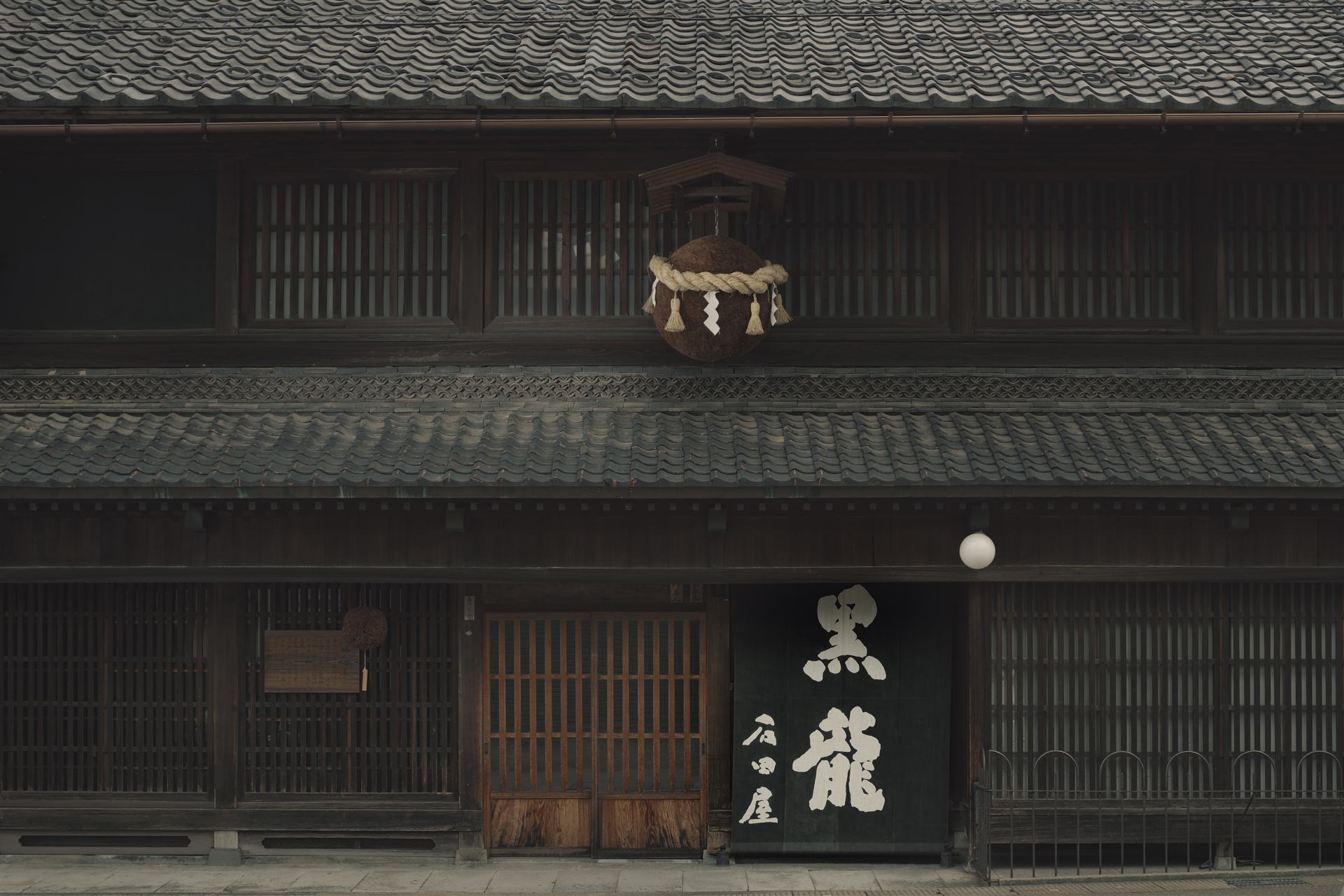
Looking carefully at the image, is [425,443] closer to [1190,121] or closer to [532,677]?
[532,677]

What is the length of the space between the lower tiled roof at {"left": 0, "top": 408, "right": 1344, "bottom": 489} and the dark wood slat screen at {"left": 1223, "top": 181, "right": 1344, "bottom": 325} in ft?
4.21

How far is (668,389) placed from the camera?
11.6m

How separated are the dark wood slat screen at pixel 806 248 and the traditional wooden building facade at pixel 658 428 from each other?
0.13 ft

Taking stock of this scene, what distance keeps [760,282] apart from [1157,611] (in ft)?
16.6

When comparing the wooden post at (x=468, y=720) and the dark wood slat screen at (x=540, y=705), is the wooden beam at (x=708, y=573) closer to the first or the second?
the wooden post at (x=468, y=720)

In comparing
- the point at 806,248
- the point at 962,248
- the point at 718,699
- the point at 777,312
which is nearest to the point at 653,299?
the point at 777,312

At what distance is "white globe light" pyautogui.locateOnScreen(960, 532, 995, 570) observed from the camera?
10867 millimetres

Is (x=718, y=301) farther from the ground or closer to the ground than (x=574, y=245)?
closer to the ground

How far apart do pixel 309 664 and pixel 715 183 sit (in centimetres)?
622

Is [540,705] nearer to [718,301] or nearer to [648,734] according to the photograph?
[648,734]

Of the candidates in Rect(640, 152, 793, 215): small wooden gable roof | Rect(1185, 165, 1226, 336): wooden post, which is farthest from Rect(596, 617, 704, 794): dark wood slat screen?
Rect(1185, 165, 1226, 336): wooden post

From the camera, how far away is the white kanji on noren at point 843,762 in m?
11.8

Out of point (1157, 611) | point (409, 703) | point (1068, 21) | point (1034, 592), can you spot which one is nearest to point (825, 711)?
point (1034, 592)

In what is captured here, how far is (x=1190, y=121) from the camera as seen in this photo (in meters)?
10.9
